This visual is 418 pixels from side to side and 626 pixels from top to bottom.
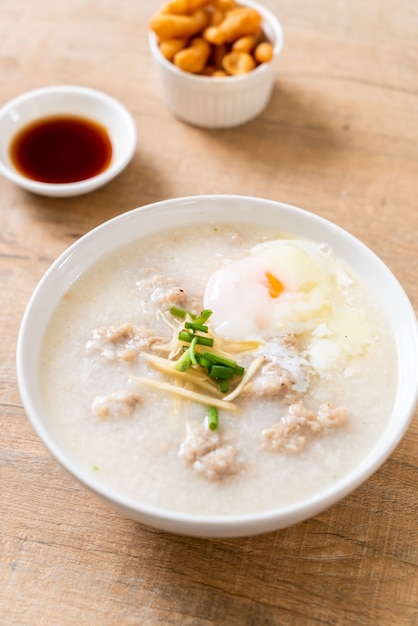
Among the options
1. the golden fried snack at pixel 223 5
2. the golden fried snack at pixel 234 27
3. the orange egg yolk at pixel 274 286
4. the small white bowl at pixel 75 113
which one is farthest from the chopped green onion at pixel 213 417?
the golden fried snack at pixel 223 5

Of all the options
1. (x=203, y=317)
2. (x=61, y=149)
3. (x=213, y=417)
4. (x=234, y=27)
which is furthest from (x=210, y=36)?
(x=213, y=417)

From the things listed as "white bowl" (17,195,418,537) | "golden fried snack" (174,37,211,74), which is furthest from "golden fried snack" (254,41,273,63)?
"white bowl" (17,195,418,537)

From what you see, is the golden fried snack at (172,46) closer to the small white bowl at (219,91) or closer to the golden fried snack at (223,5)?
the small white bowl at (219,91)

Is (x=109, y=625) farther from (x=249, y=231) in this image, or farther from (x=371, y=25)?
(x=371, y=25)

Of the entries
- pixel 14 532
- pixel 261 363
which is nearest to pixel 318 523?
pixel 261 363

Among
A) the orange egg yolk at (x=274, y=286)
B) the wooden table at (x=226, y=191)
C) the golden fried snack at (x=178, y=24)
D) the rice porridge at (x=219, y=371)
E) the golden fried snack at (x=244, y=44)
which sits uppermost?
the golden fried snack at (x=178, y=24)
